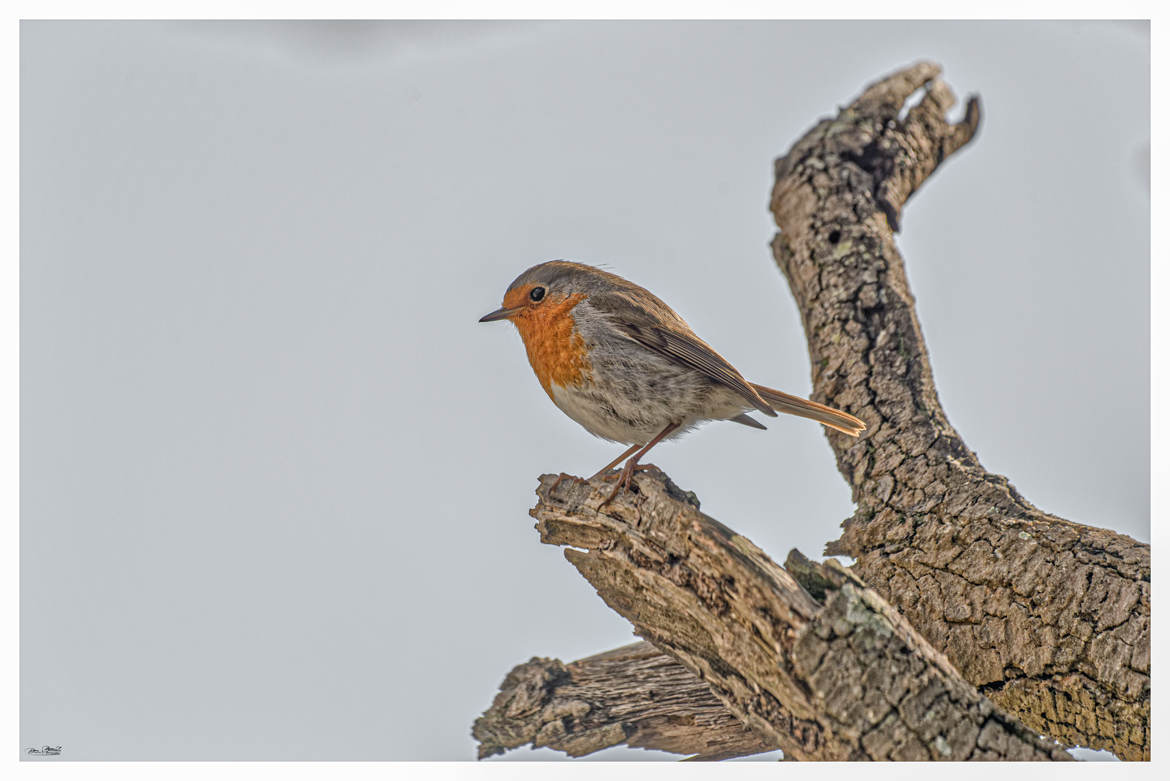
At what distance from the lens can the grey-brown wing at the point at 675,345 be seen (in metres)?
3.32

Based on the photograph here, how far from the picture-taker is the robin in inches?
129

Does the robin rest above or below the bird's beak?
below

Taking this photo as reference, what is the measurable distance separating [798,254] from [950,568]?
187 cm

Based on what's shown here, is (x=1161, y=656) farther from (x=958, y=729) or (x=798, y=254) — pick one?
(x=798, y=254)

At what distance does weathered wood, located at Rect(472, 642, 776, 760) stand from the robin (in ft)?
2.44

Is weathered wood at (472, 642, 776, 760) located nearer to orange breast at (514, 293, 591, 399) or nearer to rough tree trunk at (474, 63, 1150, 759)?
rough tree trunk at (474, 63, 1150, 759)

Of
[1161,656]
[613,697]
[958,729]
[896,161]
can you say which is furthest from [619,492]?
[896,161]

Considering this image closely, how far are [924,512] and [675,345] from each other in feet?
3.74

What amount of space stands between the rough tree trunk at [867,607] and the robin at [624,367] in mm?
363

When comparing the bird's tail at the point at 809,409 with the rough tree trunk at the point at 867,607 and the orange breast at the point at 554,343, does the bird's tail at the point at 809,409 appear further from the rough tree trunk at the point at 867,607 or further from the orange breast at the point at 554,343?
the orange breast at the point at 554,343

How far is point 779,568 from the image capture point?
254cm
